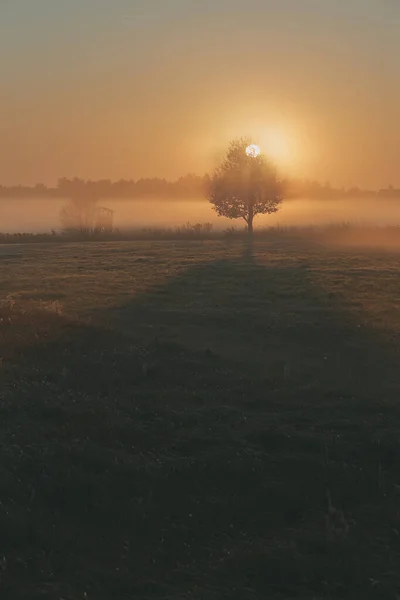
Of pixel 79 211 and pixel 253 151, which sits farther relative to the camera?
pixel 79 211

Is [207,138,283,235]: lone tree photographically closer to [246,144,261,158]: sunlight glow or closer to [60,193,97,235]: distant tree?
[246,144,261,158]: sunlight glow

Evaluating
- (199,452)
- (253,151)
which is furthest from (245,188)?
(199,452)

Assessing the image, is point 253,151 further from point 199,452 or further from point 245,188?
point 199,452

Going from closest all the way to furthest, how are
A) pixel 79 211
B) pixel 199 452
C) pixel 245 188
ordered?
pixel 199 452 → pixel 245 188 → pixel 79 211

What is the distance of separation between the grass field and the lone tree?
5001cm

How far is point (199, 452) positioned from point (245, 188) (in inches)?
2555

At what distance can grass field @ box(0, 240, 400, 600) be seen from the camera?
9.22 metres

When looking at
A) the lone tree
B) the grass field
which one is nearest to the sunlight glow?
the lone tree

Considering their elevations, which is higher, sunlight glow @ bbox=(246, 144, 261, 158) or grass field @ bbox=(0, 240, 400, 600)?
sunlight glow @ bbox=(246, 144, 261, 158)

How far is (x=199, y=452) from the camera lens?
1298cm

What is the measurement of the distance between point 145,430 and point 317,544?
5275mm

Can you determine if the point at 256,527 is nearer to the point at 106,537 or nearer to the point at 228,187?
the point at 106,537

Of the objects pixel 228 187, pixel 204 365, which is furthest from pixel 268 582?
pixel 228 187

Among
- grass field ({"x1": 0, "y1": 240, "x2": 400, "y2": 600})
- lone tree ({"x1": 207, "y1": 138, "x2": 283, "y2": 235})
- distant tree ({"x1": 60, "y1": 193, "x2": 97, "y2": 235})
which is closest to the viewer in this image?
grass field ({"x1": 0, "y1": 240, "x2": 400, "y2": 600})
